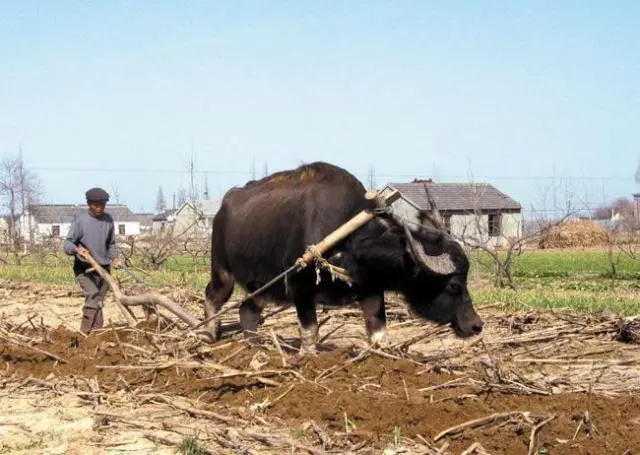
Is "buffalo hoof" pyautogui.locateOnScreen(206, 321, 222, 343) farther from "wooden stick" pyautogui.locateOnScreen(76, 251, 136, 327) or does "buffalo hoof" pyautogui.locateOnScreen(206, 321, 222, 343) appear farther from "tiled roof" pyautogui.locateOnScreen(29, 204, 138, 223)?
"tiled roof" pyautogui.locateOnScreen(29, 204, 138, 223)

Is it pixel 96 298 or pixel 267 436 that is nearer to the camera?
pixel 267 436

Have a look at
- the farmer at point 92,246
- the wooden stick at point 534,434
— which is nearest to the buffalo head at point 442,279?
the wooden stick at point 534,434

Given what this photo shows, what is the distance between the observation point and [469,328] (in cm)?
838

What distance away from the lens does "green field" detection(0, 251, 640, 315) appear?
46.9ft

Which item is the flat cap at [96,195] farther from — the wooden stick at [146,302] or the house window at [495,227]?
the house window at [495,227]

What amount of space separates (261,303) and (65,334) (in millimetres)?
2131

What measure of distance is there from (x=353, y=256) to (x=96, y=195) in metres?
3.57

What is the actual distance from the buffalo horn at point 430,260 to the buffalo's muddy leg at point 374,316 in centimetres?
60

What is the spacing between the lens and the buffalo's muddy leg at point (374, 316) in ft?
26.9

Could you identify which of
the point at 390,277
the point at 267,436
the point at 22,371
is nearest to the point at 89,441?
the point at 267,436

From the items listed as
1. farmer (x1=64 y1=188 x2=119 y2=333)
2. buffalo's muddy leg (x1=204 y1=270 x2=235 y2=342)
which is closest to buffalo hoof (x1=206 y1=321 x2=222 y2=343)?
buffalo's muddy leg (x1=204 y1=270 x2=235 y2=342)

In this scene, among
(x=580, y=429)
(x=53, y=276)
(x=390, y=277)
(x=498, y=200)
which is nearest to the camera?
(x=580, y=429)

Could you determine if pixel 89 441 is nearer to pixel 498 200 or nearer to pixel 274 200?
pixel 274 200

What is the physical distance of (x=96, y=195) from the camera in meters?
10.1
